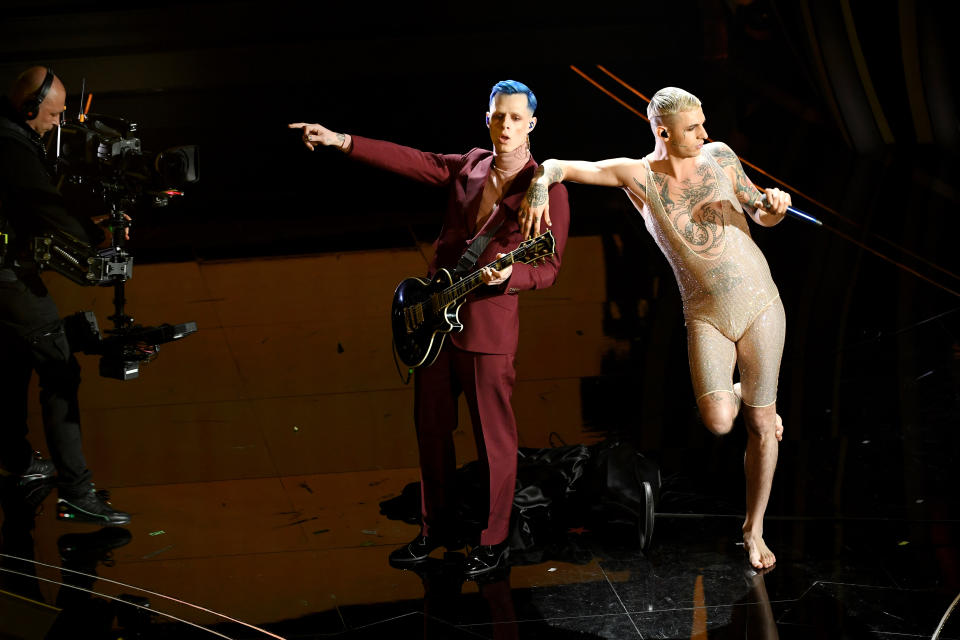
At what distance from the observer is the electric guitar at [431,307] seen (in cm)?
412

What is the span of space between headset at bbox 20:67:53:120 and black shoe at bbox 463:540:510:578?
2916 millimetres

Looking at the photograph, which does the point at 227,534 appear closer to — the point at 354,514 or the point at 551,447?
the point at 354,514

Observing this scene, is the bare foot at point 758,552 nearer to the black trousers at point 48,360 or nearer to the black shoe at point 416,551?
the black shoe at point 416,551

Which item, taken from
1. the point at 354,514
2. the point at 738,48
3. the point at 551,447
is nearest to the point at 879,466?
the point at 551,447

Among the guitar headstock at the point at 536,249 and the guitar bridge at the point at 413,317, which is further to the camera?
the guitar bridge at the point at 413,317

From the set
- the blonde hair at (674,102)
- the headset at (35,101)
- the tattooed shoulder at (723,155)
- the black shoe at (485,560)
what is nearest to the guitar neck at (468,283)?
the blonde hair at (674,102)

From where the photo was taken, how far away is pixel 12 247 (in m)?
4.96

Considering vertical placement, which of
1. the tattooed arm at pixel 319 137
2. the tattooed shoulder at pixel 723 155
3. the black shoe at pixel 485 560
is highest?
the tattooed arm at pixel 319 137

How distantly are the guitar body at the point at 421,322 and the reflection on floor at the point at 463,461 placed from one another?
0.90 meters

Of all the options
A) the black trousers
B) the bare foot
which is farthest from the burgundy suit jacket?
the black trousers

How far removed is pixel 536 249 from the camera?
4012mm

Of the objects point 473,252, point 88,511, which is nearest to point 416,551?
point 473,252

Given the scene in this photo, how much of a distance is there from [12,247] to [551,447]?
2849 mm

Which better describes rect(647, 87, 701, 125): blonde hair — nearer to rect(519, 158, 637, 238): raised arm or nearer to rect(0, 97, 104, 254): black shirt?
rect(519, 158, 637, 238): raised arm
